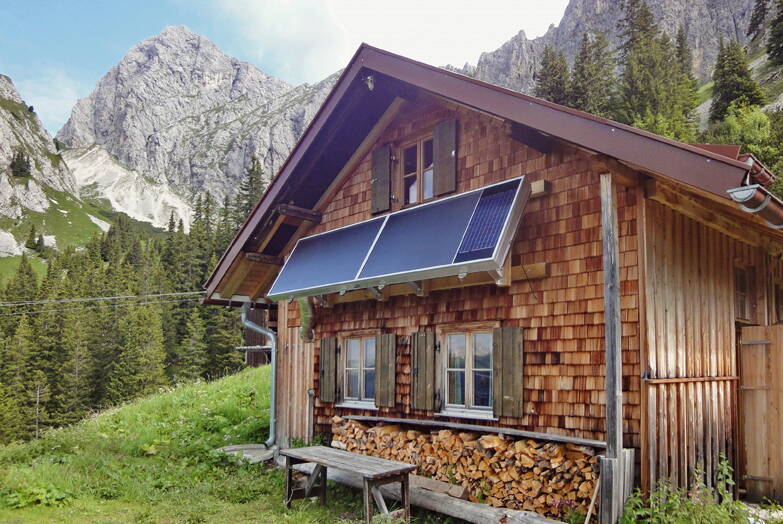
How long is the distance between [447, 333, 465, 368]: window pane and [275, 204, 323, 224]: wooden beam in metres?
4.07

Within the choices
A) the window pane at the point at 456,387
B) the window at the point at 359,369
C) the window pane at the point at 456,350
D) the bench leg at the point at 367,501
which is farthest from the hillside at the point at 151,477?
the window pane at the point at 456,350

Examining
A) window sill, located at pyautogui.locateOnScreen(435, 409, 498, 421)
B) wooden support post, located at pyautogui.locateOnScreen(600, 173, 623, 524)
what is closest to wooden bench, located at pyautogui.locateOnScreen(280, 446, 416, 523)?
window sill, located at pyautogui.locateOnScreen(435, 409, 498, 421)

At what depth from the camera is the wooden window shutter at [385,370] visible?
347 inches

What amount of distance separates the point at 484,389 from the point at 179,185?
19368 centimetres

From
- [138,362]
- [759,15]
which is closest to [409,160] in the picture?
[138,362]

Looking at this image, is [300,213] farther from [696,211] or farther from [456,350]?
[696,211]

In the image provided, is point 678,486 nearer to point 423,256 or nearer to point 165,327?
point 423,256

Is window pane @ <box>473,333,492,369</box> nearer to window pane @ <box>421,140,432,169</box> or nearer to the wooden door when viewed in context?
window pane @ <box>421,140,432,169</box>

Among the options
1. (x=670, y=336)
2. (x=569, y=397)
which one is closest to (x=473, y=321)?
(x=569, y=397)

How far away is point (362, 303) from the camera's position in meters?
9.71

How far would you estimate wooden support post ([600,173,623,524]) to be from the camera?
5.58 metres

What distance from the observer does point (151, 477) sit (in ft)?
31.4

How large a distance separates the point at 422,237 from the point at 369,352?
9.15 feet

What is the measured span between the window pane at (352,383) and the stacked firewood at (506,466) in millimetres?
1511
